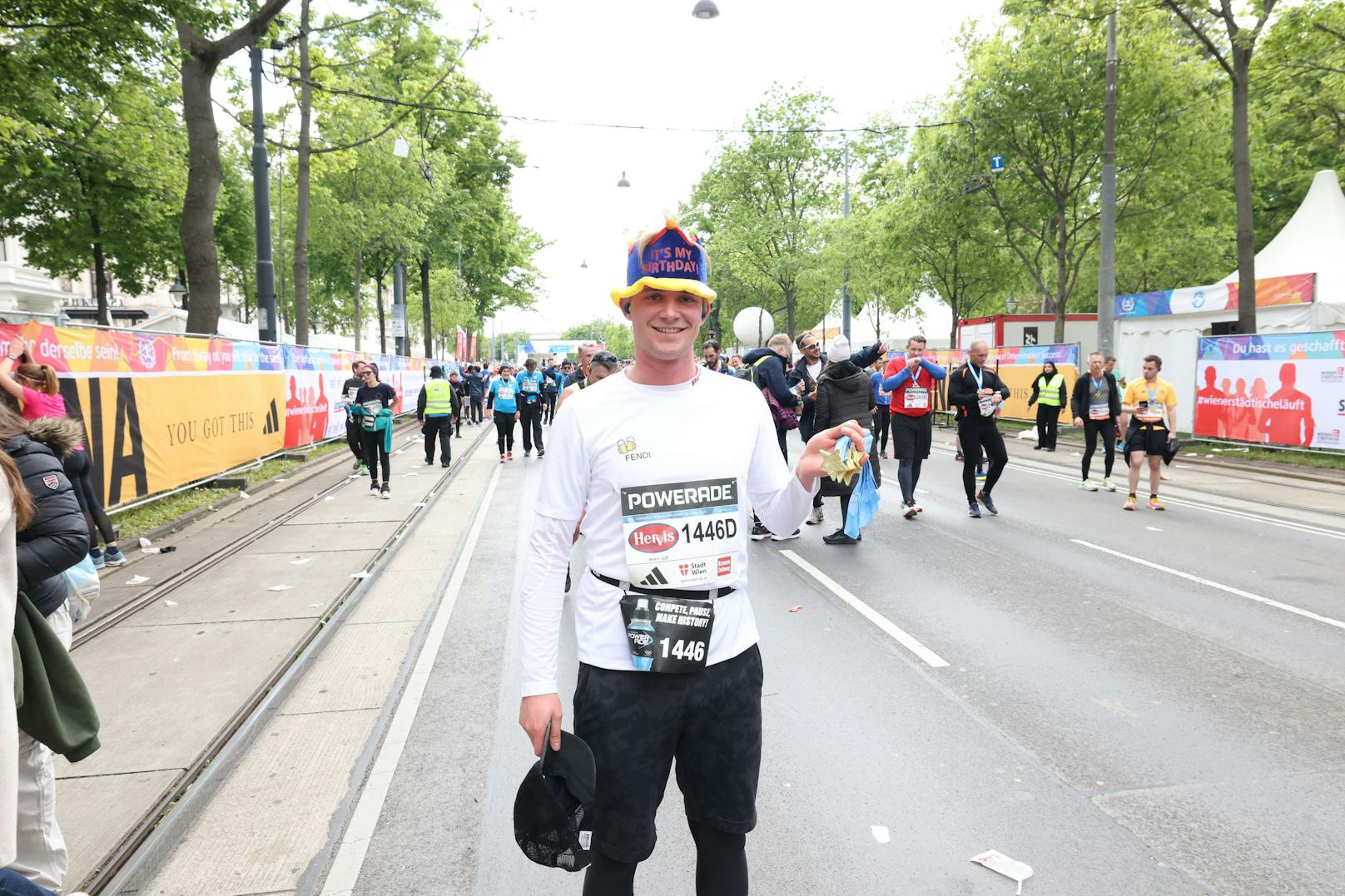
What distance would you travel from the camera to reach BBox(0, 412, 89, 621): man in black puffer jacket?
2.68 metres

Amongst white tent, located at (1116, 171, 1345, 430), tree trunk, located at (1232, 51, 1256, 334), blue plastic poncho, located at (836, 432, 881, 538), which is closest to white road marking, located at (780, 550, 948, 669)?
blue plastic poncho, located at (836, 432, 881, 538)

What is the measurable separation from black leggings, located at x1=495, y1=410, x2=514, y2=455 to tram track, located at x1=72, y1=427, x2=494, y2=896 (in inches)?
190

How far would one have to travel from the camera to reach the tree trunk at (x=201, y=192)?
43.8 feet

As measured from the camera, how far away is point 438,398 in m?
15.9

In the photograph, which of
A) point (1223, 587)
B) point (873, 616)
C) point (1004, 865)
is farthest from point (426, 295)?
point (1004, 865)

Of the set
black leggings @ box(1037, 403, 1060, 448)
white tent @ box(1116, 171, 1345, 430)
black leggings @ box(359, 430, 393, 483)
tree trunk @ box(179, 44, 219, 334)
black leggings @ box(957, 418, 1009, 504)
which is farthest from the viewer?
white tent @ box(1116, 171, 1345, 430)

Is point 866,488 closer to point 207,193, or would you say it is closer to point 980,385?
point 980,385

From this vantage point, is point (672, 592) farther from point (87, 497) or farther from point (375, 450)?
point (375, 450)

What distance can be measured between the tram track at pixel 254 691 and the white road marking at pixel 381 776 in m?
0.72

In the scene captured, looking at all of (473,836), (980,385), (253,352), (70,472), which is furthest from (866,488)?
(253,352)

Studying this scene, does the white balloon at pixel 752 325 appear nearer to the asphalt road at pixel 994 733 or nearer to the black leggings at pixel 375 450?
the black leggings at pixel 375 450

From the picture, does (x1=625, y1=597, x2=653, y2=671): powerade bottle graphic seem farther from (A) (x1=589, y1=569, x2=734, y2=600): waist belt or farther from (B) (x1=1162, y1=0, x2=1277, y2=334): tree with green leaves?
(B) (x1=1162, y1=0, x2=1277, y2=334): tree with green leaves

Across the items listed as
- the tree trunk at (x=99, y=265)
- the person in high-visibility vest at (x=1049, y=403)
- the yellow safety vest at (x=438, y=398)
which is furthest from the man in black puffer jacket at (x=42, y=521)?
the tree trunk at (x=99, y=265)

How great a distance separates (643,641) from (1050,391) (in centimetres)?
1764
